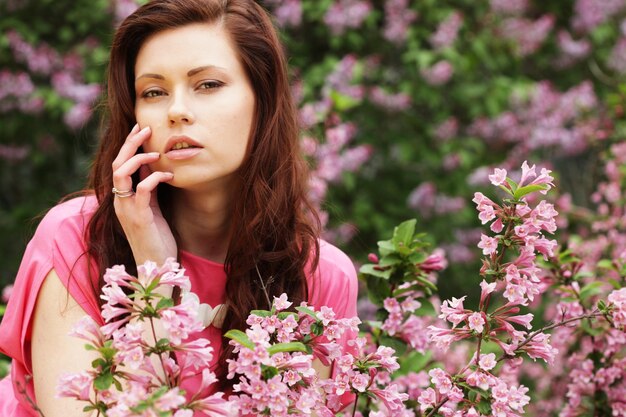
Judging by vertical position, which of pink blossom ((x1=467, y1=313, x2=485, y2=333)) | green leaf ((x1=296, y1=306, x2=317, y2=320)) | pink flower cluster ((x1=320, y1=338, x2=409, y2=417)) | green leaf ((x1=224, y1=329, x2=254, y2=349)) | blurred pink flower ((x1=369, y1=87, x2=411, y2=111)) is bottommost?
blurred pink flower ((x1=369, y1=87, x2=411, y2=111))

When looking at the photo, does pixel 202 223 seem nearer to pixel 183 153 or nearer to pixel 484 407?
pixel 183 153

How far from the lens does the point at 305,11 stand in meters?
4.96

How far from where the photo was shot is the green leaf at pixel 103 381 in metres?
1.29

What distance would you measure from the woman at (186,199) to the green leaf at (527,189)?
2.20 feet

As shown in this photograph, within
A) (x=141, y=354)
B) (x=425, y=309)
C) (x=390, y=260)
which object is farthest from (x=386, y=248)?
(x=141, y=354)

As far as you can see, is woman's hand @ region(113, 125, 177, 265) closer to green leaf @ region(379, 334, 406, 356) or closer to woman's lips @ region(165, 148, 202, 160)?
woman's lips @ region(165, 148, 202, 160)

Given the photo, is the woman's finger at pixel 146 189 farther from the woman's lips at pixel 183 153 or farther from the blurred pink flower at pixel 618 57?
the blurred pink flower at pixel 618 57

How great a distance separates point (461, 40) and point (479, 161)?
2.54 feet

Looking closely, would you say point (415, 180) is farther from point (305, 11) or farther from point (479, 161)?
point (305, 11)

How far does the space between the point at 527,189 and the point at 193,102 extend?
0.80 m

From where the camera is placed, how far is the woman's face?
1.98m

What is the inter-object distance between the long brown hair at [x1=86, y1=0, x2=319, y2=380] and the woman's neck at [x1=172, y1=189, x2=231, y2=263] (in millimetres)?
50

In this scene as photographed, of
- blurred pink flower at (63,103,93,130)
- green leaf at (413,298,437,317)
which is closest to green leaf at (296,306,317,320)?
green leaf at (413,298,437,317)

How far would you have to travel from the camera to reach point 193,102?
1.98 m
